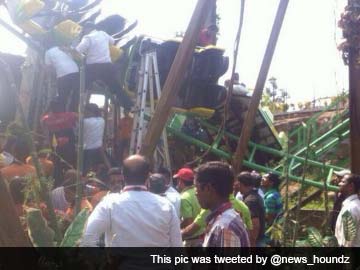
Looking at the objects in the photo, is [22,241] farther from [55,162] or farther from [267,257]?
[55,162]

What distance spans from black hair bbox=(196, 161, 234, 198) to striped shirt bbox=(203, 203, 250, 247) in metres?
0.17

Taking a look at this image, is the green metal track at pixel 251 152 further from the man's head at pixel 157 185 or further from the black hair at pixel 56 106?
the man's head at pixel 157 185

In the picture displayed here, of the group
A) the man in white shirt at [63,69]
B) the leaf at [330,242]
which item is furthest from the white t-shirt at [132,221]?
the man in white shirt at [63,69]

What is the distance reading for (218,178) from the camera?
336cm

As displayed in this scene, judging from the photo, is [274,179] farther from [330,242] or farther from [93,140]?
[330,242]

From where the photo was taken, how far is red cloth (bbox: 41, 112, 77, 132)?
676 cm

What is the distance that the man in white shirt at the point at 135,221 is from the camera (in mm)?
3494

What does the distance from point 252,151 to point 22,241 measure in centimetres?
800

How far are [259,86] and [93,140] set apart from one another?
7.37ft

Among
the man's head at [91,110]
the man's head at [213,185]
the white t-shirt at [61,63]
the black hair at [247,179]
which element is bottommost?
the black hair at [247,179]

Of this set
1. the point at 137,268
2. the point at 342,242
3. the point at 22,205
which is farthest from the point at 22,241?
the point at 342,242

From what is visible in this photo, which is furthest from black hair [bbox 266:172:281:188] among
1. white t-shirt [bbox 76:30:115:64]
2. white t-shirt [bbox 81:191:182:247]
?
white t-shirt [bbox 81:191:182:247]

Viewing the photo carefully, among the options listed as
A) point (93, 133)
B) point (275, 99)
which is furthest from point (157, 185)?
point (275, 99)

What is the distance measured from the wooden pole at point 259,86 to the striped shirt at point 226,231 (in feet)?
9.46
